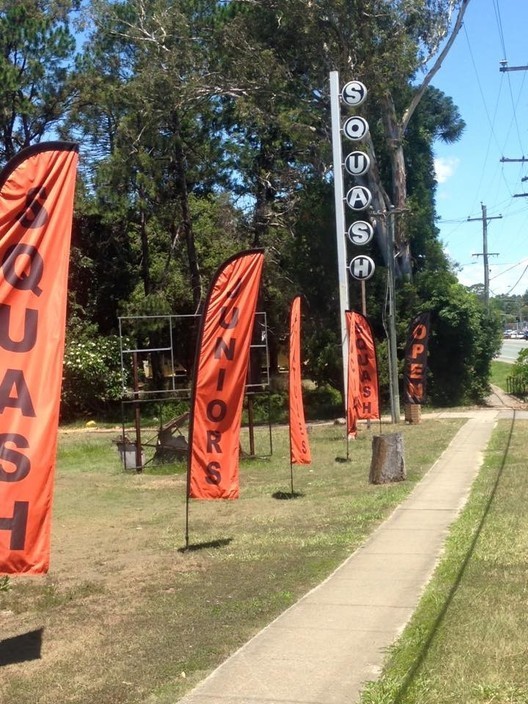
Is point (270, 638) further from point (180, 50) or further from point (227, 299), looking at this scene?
point (180, 50)

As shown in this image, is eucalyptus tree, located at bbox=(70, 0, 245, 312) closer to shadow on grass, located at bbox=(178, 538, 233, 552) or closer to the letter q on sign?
the letter q on sign

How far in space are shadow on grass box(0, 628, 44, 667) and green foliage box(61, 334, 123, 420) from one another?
28809 millimetres

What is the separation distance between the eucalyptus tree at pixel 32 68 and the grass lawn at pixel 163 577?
22.3 m

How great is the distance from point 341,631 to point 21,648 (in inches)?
97.3

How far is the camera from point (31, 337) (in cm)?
585

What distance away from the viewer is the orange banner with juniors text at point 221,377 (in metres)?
9.93

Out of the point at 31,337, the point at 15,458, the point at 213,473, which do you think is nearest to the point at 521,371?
the point at 213,473

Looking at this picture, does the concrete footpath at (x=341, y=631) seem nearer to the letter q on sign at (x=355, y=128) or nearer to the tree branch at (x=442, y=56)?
the letter q on sign at (x=355, y=128)

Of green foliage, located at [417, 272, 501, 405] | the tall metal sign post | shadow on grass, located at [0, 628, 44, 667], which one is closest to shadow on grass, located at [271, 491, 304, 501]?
the tall metal sign post

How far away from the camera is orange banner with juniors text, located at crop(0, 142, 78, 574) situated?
5.65m

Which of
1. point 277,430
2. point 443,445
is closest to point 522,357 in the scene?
point 277,430

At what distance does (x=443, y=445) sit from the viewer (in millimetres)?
20172

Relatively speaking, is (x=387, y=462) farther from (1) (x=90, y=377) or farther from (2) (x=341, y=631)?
(1) (x=90, y=377)

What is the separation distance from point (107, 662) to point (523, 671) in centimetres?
282
